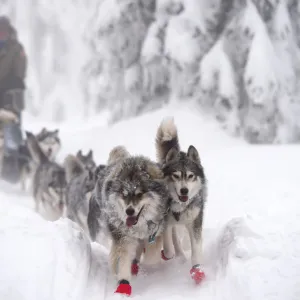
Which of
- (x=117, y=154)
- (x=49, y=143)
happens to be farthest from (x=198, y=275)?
(x=49, y=143)

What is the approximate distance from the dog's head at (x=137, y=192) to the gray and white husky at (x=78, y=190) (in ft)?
5.56

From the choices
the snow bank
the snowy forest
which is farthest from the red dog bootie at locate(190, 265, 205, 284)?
the snowy forest

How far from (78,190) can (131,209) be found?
244cm

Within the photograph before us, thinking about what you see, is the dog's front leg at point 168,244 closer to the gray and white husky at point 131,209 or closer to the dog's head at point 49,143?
the gray and white husky at point 131,209

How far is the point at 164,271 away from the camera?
10.4 feet

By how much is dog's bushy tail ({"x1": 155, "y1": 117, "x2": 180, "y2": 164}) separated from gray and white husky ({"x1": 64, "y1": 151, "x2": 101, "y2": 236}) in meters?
1.21

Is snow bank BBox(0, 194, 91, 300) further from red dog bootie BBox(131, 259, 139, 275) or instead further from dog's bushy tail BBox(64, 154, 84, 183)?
dog's bushy tail BBox(64, 154, 84, 183)

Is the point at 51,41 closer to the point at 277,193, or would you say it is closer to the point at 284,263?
the point at 277,193

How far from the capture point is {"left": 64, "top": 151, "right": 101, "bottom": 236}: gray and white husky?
4832mm

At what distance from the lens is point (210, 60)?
8.16 metres

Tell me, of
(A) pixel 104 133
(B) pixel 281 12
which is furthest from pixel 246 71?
(A) pixel 104 133

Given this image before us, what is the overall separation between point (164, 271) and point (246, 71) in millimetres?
5556

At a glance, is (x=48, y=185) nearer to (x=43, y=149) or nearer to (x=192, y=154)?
(x=43, y=149)

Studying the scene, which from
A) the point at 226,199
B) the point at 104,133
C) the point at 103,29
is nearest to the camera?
the point at 226,199
